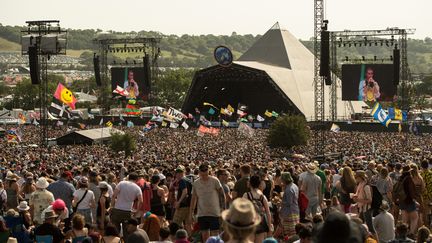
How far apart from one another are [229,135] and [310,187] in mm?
48885

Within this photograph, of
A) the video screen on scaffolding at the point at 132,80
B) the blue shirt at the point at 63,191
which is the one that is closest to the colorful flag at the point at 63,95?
the video screen on scaffolding at the point at 132,80

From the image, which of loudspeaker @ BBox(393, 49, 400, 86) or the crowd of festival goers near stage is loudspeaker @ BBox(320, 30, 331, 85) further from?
the crowd of festival goers near stage

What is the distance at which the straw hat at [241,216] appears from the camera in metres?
5.02

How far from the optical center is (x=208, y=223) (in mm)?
11164

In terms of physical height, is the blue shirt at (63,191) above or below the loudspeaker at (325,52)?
below

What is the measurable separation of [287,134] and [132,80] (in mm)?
28023

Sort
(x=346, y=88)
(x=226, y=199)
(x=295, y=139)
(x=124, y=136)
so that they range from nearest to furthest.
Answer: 1. (x=226, y=199)
2. (x=124, y=136)
3. (x=295, y=139)
4. (x=346, y=88)

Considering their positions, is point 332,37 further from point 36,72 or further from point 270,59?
point 270,59

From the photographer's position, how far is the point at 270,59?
95.4 meters

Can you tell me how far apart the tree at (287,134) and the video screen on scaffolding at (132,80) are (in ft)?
85.5

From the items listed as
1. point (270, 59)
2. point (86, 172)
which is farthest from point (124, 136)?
point (270, 59)

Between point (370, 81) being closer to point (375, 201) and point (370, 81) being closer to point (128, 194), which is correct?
point (375, 201)

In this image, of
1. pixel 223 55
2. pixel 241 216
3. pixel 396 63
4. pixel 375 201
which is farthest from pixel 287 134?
pixel 241 216

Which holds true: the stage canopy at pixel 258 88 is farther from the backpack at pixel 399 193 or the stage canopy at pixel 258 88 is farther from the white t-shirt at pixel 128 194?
the white t-shirt at pixel 128 194
